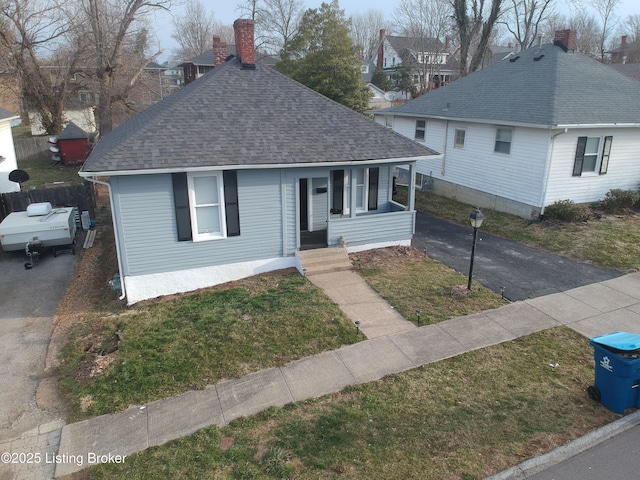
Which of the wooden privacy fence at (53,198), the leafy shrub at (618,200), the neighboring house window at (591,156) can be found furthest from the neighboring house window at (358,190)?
the wooden privacy fence at (53,198)

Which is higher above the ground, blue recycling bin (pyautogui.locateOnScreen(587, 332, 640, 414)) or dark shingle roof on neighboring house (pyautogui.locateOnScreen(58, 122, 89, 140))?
dark shingle roof on neighboring house (pyautogui.locateOnScreen(58, 122, 89, 140))

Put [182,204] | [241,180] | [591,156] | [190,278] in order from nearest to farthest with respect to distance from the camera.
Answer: [182,204] → [241,180] → [190,278] → [591,156]

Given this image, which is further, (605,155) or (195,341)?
(605,155)

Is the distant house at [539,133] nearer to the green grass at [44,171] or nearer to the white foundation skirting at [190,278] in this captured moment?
the white foundation skirting at [190,278]

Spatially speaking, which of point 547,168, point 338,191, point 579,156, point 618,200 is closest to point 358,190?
point 338,191

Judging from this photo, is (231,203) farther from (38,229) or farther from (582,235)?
(582,235)

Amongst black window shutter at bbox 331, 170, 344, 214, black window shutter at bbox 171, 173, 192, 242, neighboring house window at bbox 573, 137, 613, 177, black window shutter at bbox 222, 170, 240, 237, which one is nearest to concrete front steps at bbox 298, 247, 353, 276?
black window shutter at bbox 331, 170, 344, 214

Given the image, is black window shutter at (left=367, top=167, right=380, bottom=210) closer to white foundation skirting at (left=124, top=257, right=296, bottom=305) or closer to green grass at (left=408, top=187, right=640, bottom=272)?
white foundation skirting at (left=124, top=257, right=296, bottom=305)

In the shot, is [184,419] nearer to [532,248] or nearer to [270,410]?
[270,410]
